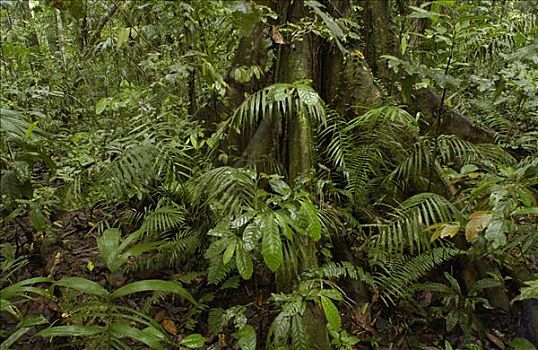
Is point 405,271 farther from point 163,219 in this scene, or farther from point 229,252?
point 163,219

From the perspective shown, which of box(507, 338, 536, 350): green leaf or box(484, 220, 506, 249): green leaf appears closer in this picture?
box(484, 220, 506, 249): green leaf

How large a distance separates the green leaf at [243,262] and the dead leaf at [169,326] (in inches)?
41.3

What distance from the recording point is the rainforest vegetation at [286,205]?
90.6 inches

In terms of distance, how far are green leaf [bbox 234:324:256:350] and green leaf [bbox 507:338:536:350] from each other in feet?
5.18

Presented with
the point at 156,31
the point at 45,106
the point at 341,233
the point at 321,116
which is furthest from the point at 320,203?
the point at 45,106

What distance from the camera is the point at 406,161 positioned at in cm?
329

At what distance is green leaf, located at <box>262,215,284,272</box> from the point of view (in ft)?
6.67

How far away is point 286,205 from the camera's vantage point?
2.28 meters

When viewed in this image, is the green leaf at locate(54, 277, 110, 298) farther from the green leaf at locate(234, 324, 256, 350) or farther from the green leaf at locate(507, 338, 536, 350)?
the green leaf at locate(507, 338, 536, 350)

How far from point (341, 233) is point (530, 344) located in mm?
1318

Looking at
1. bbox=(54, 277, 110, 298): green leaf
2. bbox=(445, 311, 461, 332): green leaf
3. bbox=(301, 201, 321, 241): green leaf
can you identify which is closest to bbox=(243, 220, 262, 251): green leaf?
bbox=(301, 201, 321, 241): green leaf

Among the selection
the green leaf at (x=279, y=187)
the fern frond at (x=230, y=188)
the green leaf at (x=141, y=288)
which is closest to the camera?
the green leaf at (x=141, y=288)

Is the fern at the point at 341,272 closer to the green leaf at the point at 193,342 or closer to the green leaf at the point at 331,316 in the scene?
the green leaf at the point at 331,316

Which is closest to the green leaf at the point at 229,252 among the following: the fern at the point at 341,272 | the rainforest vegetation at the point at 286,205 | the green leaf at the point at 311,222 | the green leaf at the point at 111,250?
the rainforest vegetation at the point at 286,205
